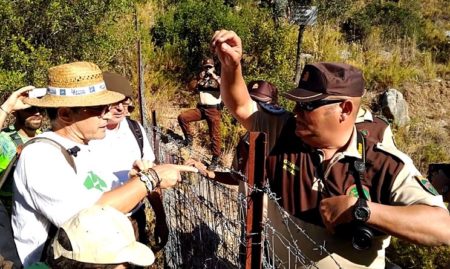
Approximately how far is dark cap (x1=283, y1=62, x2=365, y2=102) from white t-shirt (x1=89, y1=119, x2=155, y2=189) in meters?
0.94

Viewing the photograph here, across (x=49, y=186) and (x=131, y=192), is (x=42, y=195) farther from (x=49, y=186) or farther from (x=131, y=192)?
(x=131, y=192)

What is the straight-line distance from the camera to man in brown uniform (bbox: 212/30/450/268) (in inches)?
71.8

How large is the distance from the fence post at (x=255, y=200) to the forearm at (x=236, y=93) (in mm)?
465

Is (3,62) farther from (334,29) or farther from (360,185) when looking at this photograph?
(334,29)

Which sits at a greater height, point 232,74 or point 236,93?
point 232,74

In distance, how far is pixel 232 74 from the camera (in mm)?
2262

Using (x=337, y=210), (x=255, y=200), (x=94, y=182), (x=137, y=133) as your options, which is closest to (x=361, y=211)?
(x=337, y=210)

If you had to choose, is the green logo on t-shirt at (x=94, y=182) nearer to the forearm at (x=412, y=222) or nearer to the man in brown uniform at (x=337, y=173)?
Result: the man in brown uniform at (x=337, y=173)

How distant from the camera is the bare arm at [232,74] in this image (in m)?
2.12

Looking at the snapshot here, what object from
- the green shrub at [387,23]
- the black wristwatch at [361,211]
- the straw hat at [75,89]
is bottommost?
the green shrub at [387,23]

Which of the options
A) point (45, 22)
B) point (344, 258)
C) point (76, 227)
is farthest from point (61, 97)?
point (45, 22)

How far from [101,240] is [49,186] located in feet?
1.31

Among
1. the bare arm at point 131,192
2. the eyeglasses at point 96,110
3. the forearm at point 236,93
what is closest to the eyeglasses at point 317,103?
the forearm at point 236,93

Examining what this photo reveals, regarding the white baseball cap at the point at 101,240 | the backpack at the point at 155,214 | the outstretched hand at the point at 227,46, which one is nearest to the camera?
the white baseball cap at the point at 101,240
